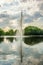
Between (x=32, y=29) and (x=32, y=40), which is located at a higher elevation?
(x=32, y=29)

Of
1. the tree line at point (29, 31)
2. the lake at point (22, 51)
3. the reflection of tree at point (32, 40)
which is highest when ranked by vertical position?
the tree line at point (29, 31)

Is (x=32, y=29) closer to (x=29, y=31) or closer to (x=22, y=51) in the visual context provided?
(x=29, y=31)

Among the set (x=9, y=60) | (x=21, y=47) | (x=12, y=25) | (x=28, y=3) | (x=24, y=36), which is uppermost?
(x=28, y=3)

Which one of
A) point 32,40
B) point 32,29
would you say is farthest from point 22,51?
point 32,29

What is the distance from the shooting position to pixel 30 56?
1.92m

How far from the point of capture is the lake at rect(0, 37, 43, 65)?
1918 mm

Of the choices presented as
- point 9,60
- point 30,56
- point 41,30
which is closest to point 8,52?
point 9,60

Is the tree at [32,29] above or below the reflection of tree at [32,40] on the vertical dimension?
above

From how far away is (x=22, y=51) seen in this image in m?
1.93

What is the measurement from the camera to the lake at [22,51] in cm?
192

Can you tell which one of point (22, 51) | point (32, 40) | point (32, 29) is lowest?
point (22, 51)

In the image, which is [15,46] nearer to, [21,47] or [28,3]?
[21,47]

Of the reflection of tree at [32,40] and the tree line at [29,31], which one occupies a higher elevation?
the tree line at [29,31]

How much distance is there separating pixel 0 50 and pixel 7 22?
339 millimetres
